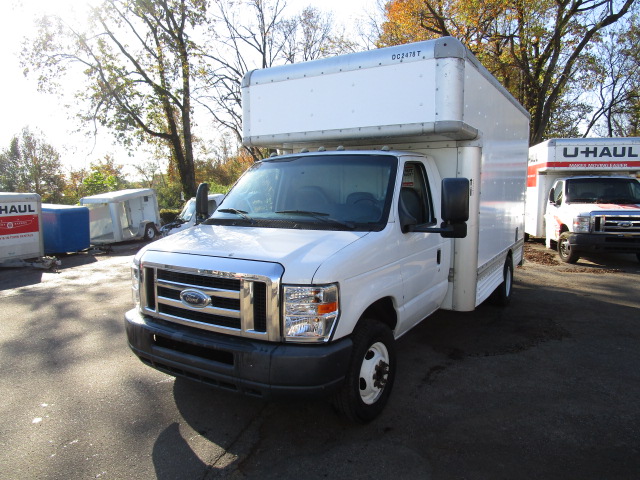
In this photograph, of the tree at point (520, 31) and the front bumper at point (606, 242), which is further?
the tree at point (520, 31)

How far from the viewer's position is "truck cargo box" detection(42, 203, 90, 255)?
1374cm

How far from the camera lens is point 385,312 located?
12.4 ft

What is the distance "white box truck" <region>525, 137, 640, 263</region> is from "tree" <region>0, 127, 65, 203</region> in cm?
4249

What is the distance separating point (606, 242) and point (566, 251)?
1092mm

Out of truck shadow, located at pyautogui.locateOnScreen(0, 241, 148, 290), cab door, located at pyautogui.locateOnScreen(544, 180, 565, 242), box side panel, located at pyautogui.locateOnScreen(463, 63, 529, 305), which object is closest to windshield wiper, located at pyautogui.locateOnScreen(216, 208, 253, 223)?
box side panel, located at pyautogui.locateOnScreen(463, 63, 529, 305)

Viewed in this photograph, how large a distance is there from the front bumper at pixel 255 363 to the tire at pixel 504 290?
4638mm

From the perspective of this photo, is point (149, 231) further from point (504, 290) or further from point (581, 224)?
point (581, 224)

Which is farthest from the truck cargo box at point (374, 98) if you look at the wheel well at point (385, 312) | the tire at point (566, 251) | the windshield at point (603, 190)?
the windshield at point (603, 190)

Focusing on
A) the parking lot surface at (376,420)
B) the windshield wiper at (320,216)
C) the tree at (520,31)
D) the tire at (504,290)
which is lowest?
the parking lot surface at (376,420)

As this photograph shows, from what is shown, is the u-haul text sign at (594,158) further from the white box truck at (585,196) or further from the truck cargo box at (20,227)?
the truck cargo box at (20,227)

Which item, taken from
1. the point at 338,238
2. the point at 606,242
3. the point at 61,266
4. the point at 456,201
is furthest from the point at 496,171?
the point at 61,266

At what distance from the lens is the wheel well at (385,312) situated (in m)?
3.63

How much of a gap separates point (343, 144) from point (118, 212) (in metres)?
14.1

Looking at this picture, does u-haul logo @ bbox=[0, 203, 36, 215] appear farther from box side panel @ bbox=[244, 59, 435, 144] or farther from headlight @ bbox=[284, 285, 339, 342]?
headlight @ bbox=[284, 285, 339, 342]
